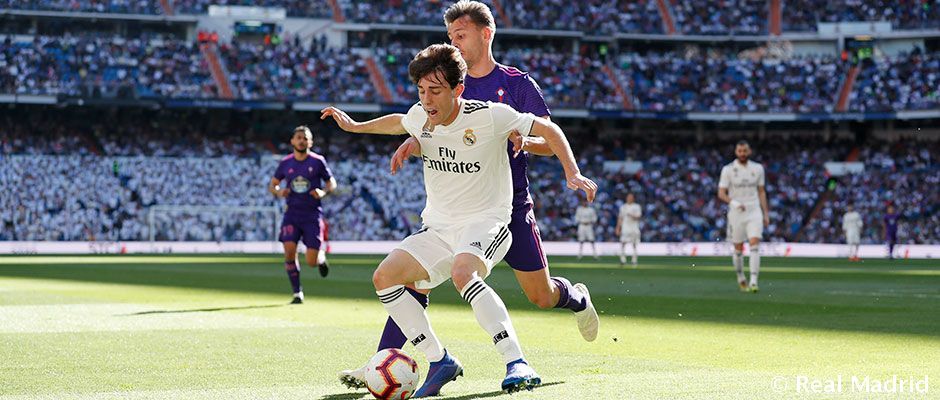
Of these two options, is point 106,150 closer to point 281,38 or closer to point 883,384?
point 281,38

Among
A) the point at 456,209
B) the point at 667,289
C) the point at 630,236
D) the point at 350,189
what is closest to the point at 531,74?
the point at 350,189

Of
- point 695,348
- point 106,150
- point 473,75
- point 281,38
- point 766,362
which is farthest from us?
point 281,38

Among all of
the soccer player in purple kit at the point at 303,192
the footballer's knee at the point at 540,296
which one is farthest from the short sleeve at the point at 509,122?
the soccer player in purple kit at the point at 303,192

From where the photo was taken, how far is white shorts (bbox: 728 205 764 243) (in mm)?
19312

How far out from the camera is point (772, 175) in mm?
57750

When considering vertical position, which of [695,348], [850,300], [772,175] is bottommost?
[772,175]

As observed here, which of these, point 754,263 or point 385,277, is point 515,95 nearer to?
point 385,277

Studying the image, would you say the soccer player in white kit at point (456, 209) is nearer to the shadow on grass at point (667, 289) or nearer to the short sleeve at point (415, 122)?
the short sleeve at point (415, 122)

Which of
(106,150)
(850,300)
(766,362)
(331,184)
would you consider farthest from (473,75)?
(106,150)

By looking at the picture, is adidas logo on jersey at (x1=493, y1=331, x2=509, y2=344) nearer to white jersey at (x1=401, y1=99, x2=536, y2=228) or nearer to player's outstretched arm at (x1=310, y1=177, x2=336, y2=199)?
white jersey at (x1=401, y1=99, x2=536, y2=228)

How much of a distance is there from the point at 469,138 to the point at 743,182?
12641 millimetres

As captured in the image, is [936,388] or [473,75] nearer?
[936,388]

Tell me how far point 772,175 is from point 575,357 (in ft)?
164

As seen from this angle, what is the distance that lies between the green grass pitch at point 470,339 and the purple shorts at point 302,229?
89cm
